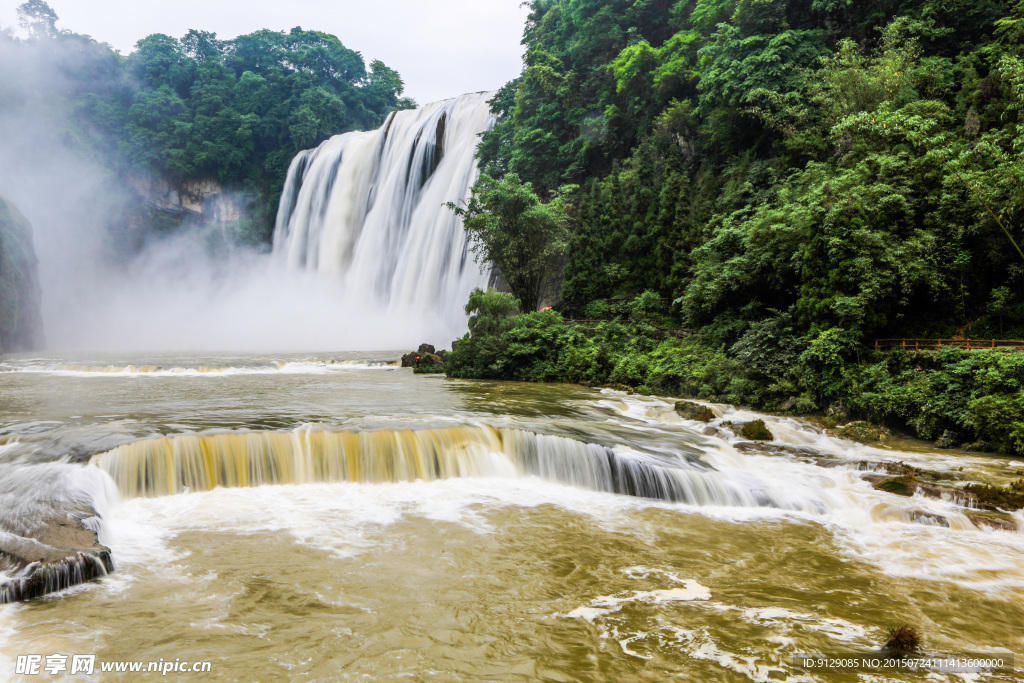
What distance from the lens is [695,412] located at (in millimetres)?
12922

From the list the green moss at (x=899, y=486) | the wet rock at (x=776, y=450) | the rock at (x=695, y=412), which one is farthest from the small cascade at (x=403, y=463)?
the rock at (x=695, y=412)

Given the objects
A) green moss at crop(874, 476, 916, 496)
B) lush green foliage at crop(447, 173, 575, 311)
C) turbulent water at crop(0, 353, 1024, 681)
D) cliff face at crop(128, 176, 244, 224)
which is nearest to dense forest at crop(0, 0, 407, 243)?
cliff face at crop(128, 176, 244, 224)

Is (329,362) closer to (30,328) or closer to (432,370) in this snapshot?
(432,370)

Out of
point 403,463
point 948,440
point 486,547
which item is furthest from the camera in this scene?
point 948,440

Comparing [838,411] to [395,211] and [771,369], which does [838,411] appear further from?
[395,211]

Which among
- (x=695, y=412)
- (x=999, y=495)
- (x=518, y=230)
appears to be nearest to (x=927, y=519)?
(x=999, y=495)

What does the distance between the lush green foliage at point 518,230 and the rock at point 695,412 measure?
11.0m

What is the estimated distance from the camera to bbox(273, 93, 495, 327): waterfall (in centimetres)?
3139

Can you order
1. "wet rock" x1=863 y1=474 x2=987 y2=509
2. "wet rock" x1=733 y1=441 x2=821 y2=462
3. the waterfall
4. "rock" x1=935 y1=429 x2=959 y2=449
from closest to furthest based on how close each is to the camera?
"wet rock" x1=863 y1=474 x2=987 y2=509, "wet rock" x1=733 y1=441 x2=821 y2=462, "rock" x1=935 y1=429 x2=959 y2=449, the waterfall

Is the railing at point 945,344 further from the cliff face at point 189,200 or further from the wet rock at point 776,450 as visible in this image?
the cliff face at point 189,200

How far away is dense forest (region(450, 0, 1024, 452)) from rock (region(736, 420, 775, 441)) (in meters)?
2.50

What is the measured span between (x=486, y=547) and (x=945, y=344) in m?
11.2

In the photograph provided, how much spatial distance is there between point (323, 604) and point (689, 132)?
79.8 feet

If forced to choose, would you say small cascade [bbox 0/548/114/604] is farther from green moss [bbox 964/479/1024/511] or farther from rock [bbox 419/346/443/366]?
rock [bbox 419/346/443/366]
